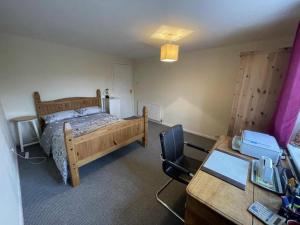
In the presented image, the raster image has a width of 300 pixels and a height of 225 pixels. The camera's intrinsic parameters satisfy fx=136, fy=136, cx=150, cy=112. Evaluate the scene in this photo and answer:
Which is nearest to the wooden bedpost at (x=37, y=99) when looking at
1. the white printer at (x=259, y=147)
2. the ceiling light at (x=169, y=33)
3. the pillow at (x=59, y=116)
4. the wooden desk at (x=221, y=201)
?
the pillow at (x=59, y=116)

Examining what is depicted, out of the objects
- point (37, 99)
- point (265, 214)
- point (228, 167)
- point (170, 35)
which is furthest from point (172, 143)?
point (37, 99)

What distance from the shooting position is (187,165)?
1.69 meters

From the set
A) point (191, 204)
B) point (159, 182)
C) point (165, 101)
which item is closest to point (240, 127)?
point (159, 182)

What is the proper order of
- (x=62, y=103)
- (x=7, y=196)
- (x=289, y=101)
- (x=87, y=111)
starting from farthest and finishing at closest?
(x=87, y=111) → (x=62, y=103) → (x=289, y=101) → (x=7, y=196)

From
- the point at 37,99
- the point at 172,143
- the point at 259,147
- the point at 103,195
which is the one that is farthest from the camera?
the point at 37,99

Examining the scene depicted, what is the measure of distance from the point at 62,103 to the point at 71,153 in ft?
6.71

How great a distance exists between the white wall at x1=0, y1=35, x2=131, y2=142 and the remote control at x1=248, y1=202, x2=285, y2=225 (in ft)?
12.9

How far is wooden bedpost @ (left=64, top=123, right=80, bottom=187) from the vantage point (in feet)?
5.56

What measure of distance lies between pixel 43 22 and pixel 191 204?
287 cm

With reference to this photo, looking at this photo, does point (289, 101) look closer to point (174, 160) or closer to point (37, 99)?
point (174, 160)

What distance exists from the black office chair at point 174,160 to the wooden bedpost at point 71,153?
3.76 ft

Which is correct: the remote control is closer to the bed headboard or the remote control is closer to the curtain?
the curtain

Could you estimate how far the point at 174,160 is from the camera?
5.46ft

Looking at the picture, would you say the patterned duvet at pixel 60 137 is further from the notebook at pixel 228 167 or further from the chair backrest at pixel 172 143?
the notebook at pixel 228 167
